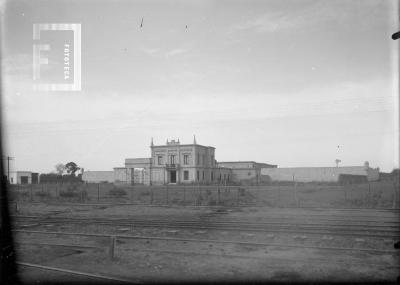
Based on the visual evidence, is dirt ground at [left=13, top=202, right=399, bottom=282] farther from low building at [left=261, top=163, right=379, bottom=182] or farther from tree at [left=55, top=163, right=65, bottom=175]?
tree at [left=55, top=163, right=65, bottom=175]

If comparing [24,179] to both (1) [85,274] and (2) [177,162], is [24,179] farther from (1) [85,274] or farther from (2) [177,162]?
(1) [85,274]

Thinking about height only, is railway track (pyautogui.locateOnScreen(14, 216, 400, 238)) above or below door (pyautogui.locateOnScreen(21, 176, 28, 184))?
above

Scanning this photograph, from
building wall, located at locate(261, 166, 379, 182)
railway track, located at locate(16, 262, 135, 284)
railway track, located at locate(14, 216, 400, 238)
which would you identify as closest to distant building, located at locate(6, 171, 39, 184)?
building wall, located at locate(261, 166, 379, 182)

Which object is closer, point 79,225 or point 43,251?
point 43,251

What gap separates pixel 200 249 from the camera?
11.0 metres

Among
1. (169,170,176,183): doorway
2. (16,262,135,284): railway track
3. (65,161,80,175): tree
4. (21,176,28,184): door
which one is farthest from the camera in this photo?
(65,161,80,175): tree

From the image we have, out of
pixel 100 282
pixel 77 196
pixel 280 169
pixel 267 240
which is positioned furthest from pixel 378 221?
pixel 280 169

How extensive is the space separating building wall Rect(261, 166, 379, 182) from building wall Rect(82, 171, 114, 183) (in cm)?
3548

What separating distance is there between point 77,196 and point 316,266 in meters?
31.4

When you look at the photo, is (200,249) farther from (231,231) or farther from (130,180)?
(130,180)

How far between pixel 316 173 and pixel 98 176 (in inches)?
1899

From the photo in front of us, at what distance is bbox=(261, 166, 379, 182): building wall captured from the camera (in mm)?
66562

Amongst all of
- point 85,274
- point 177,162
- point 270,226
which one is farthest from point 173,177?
point 85,274

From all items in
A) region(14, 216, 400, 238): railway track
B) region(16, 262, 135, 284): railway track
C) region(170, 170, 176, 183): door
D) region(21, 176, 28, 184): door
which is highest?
region(16, 262, 135, 284): railway track
